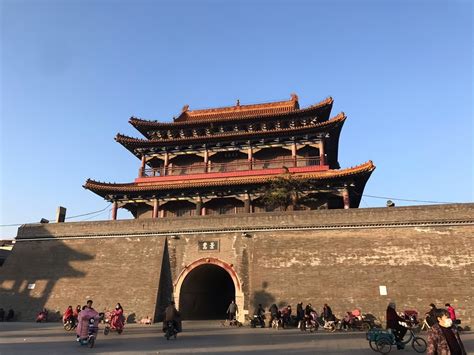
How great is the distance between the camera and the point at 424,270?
15.7 meters

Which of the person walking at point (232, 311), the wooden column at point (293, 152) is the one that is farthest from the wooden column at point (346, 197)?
the person walking at point (232, 311)

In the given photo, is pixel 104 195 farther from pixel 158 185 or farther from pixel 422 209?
pixel 422 209

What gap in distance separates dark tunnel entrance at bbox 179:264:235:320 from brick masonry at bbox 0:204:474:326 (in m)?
0.86

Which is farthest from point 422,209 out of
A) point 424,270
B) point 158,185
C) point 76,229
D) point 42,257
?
point 42,257

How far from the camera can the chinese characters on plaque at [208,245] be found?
18.7 m

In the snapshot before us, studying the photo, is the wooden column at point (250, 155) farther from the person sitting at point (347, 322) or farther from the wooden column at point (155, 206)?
the person sitting at point (347, 322)

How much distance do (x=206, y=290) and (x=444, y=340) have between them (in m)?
17.5

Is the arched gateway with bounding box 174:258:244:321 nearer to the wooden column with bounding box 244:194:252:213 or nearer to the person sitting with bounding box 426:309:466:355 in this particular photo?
the wooden column with bounding box 244:194:252:213

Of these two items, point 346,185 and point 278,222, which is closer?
point 278,222

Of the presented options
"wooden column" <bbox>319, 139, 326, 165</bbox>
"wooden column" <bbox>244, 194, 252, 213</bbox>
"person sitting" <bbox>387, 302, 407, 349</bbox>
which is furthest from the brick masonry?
"wooden column" <bbox>319, 139, 326, 165</bbox>

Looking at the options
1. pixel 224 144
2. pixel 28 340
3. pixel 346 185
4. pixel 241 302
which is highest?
pixel 224 144

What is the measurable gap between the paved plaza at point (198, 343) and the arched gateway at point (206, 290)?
468 centimetres

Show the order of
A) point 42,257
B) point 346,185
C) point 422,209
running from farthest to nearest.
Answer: point 346,185, point 42,257, point 422,209

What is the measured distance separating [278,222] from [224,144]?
1012 centimetres
